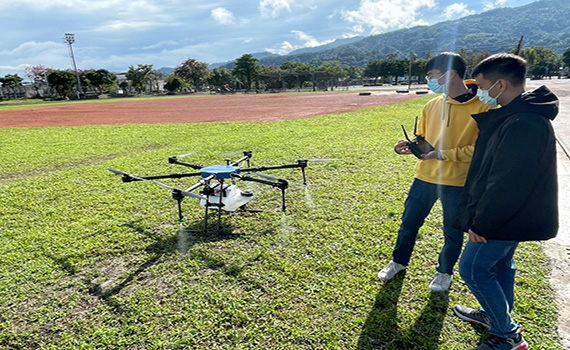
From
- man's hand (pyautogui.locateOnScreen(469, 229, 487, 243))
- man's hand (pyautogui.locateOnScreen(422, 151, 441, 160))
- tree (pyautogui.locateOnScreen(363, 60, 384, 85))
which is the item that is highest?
tree (pyautogui.locateOnScreen(363, 60, 384, 85))

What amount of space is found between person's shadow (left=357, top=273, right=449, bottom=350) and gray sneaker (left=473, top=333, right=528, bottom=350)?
0.37 m

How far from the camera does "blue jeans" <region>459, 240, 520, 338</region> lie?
205 cm

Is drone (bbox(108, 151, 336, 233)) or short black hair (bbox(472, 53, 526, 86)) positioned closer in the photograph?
short black hair (bbox(472, 53, 526, 86))

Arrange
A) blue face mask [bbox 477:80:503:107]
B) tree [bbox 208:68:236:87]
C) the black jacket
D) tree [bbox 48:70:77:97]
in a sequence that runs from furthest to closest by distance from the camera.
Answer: tree [bbox 208:68:236:87]
tree [bbox 48:70:77:97]
blue face mask [bbox 477:80:503:107]
the black jacket

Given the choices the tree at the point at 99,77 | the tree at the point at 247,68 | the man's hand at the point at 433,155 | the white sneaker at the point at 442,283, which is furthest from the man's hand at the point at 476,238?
the tree at the point at 247,68

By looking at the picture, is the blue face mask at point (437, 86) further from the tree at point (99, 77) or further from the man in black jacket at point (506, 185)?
the tree at point (99, 77)

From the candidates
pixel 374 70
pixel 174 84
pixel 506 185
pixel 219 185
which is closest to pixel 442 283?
pixel 506 185

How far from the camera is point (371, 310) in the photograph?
9.53 feet

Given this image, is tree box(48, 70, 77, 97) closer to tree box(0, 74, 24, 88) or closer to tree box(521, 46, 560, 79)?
tree box(0, 74, 24, 88)

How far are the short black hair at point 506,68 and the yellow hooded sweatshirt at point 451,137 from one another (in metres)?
0.51

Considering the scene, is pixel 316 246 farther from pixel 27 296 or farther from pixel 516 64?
pixel 27 296

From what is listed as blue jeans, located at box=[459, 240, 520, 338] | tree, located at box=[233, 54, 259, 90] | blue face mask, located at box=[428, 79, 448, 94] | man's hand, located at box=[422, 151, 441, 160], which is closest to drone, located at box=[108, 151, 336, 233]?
man's hand, located at box=[422, 151, 441, 160]

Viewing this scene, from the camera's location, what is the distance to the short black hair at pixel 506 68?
1899mm

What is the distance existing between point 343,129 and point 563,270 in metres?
10.4
